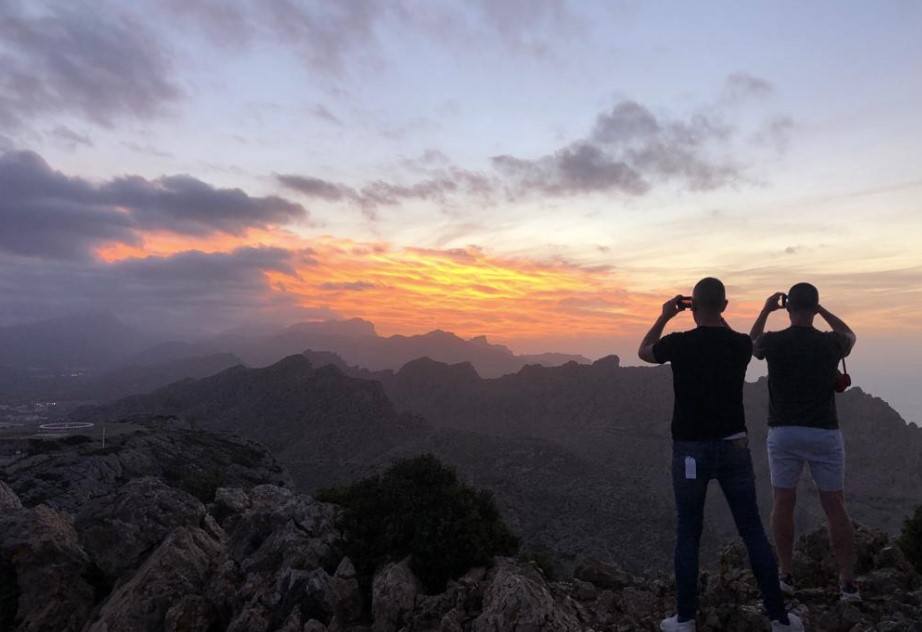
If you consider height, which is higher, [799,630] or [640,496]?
[799,630]

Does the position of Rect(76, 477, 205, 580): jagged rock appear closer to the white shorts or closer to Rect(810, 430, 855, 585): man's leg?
the white shorts

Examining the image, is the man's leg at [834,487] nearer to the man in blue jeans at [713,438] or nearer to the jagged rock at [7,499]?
the man in blue jeans at [713,438]

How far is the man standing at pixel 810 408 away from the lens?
734 cm

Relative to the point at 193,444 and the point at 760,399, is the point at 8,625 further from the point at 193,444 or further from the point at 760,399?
the point at 760,399

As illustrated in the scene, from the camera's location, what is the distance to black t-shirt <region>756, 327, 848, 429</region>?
7.34 metres

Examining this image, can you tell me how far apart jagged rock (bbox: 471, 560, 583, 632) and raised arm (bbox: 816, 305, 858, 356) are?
4.99 m

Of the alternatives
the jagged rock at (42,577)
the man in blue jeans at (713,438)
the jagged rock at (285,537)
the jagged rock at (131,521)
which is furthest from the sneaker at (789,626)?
the jagged rock at (42,577)

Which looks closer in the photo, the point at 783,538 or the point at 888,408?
the point at 783,538

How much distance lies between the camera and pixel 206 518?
11539 millimetres

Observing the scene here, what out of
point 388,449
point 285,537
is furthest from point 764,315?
point 388,449

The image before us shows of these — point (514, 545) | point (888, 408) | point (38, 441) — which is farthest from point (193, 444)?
point (888, 408)

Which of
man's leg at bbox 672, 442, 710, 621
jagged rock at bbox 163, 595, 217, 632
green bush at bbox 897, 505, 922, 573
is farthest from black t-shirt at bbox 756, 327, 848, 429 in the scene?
jagged rock at bbox 163, 595, 217, 632

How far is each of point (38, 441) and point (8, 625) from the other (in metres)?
58.9

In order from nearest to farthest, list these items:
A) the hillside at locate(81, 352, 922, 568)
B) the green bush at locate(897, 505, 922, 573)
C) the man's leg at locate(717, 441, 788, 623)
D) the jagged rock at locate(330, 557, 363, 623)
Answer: the man's leg at locate(717, 441, 788, 623) < the jagged rock at locate(330, 557, 363, 623) < the green bush at locate(897, 505, 922, 573) < the hillside at locate(81, 352, 922, 568)
